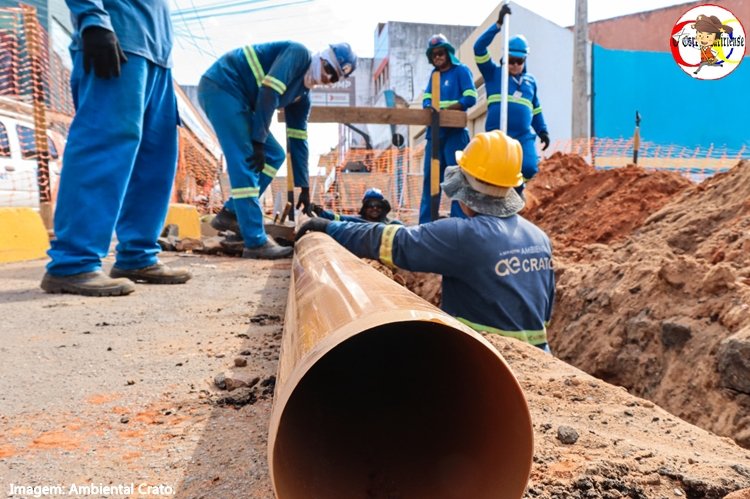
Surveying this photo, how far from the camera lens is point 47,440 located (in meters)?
1.38

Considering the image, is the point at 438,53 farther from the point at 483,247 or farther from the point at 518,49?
the point at 483,247

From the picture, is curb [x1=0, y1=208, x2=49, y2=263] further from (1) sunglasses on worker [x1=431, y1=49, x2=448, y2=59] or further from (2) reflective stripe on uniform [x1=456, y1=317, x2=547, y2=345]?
(2) reflective stripe on uniform [x1=456, y1=317, x2=547, y2=345]

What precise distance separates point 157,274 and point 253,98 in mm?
2151

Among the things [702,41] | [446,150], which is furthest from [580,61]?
[446,150]

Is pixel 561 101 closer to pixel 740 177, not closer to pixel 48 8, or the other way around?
pixel 740 177

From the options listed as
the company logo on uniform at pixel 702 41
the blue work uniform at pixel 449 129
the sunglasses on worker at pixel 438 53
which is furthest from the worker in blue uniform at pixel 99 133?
the company logo on uniform at pixel 702 41

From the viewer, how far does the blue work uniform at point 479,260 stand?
2.57 meters

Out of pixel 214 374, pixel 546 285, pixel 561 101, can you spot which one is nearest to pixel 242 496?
pixel 214 374

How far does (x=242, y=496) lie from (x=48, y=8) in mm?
15587

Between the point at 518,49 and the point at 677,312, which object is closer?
the point at 677,312

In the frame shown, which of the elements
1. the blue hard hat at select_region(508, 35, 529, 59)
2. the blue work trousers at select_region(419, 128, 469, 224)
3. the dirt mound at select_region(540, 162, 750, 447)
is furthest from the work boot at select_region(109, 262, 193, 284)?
the blue hard hat at select_region(508, 35, 529, 59)

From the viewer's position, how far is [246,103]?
16.4ft

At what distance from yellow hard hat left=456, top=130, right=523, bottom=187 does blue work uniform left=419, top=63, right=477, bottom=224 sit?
3261 mm

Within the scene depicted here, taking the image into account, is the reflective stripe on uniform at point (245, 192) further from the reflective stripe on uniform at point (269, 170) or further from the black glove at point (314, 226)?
the black glove at point (314, 226)
